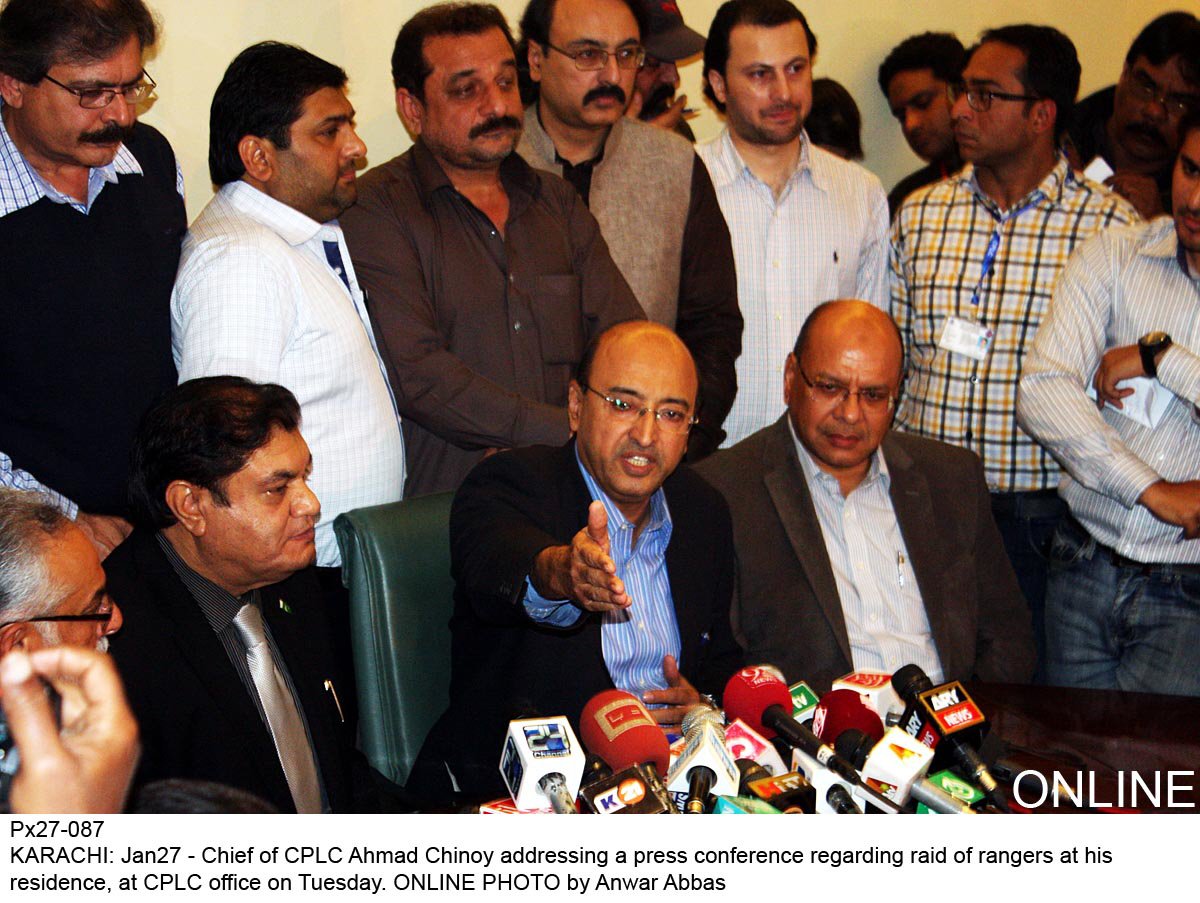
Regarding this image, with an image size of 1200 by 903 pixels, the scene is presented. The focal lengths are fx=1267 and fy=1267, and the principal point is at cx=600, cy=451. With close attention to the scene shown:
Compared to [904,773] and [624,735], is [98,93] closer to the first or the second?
[624,735]

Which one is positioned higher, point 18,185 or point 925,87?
point 925,87

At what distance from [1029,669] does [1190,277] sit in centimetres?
123

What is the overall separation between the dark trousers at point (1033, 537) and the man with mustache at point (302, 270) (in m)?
1.98

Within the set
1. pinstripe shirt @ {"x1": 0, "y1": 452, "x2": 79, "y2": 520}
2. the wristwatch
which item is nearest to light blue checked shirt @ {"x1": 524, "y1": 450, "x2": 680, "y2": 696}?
pinstripe shirt @ {"x1": 0, "y1": 452, "x2": 79, "y2": 520}

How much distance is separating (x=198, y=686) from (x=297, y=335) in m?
1.04

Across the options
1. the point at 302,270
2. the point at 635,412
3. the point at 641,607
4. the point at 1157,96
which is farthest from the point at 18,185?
the point at 1157,96

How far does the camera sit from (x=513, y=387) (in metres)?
3.41

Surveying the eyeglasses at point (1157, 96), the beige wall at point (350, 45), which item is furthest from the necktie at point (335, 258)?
the eyeglasses at point (1157, 96)

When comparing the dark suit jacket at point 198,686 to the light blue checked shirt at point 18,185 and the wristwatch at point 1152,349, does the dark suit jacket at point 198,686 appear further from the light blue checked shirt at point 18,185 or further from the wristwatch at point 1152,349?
the wristwatch at point 1152,349

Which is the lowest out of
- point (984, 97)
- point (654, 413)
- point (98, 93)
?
point (654, 413)

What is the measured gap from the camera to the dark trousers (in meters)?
3.96

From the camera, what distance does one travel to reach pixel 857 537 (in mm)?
3172
